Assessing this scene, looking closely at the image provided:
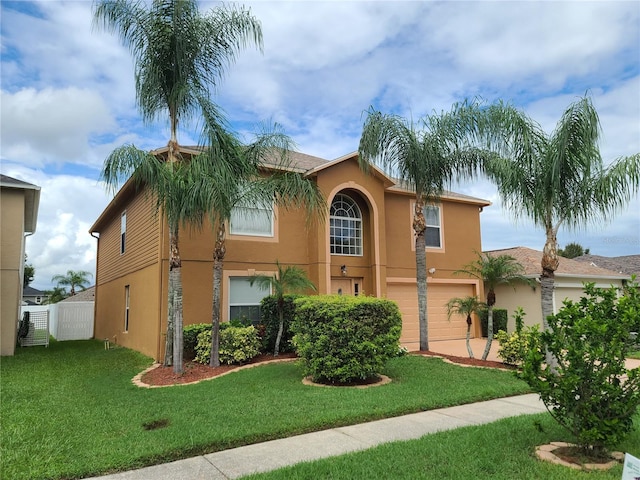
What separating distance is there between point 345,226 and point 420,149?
13.9ft

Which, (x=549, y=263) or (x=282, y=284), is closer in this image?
(x=549, y=263)

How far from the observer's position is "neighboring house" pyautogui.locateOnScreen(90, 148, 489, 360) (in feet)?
40.6

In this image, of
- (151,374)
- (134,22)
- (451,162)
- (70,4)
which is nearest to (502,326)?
(451,162)

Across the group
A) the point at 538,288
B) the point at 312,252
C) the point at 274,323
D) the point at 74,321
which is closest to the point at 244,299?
the point at 274,323

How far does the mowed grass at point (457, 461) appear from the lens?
4.08 meters

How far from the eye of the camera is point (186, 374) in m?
9.79

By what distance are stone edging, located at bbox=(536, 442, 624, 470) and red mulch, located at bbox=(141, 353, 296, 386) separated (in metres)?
6.74

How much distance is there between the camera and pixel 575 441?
4969 mm

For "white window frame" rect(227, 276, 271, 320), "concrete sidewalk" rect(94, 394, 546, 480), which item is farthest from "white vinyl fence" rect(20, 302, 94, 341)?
"concrete sidewalk" rect(94, 394, 546, 480)

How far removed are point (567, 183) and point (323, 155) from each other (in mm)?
10208

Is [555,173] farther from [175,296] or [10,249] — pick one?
[10,249]

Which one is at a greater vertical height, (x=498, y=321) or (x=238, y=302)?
(x=238, y=302)

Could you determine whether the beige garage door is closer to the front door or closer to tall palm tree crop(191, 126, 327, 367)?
the front door

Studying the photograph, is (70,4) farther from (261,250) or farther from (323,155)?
(323,155)
